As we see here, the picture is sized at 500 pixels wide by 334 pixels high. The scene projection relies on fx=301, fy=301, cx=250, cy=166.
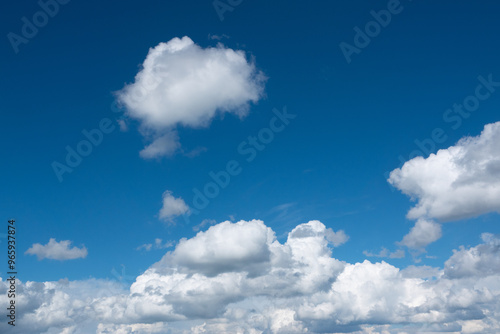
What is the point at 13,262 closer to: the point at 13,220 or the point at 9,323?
the point at 13,220

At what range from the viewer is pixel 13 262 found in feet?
429

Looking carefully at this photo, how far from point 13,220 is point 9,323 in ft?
159

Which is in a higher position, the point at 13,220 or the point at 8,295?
the point at 13,220

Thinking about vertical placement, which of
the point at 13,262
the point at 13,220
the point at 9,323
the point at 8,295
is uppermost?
the point at 13,220

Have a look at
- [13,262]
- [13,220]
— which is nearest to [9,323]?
[13,262]

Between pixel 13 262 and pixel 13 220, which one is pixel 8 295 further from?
pixel 13 220

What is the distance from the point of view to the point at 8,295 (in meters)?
137

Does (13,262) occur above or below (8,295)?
above

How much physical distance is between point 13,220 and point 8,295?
35835 mm

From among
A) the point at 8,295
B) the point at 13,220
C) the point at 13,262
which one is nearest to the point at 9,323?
the point at 8,295

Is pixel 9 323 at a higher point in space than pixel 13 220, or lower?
lower

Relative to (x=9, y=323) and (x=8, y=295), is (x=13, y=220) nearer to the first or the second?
(x=8, y=295)

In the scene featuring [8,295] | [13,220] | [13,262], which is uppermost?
[13,220]

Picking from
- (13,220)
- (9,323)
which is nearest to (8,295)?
(9,323)
